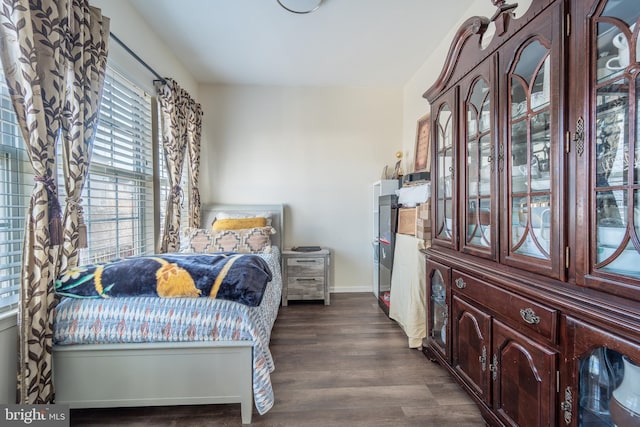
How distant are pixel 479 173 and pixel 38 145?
7.32 feet

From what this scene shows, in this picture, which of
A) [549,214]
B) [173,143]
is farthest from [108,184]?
[549,214]

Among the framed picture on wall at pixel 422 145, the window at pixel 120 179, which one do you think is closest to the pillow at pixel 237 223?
the window at pixel 120 179

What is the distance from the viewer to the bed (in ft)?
4.56

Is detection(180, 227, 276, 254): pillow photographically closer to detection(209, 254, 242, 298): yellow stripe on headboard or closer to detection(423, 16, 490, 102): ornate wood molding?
detection(209, 254, 242, 298): yellow stripe on headboard

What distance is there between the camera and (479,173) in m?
1.49

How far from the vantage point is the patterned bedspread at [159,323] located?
1.39 metres

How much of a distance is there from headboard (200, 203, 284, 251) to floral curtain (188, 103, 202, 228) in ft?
0.55

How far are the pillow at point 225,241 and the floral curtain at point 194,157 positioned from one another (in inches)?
12.7

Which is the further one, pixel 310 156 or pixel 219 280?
pixel 310 156

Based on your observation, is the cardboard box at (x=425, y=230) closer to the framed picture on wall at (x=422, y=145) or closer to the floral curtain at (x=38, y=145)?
the framed picture on wall at (x=422, y=145)

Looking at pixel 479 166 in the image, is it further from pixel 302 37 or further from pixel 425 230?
pixel 302 37

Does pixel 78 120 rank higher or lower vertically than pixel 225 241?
higher


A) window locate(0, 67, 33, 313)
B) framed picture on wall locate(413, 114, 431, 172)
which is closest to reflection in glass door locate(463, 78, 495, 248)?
framed picture on wall locate(413, 114, 431, 172)

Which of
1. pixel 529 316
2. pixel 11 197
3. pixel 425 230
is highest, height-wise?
pixel 11 197
